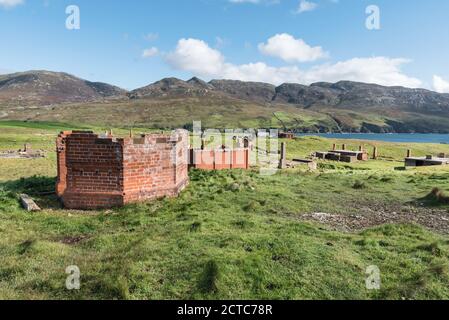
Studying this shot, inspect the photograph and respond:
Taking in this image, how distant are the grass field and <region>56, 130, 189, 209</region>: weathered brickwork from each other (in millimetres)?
517

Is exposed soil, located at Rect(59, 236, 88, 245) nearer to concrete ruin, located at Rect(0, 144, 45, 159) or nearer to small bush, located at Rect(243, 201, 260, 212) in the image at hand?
small bush, located at Rect(243, 201, 260, 212)

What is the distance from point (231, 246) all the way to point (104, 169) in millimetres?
5922

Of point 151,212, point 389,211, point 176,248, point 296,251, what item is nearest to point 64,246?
point 176,248

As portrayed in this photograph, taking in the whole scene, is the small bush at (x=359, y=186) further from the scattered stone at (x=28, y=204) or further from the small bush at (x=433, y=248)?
the scattered stone at (x=28, y=204)

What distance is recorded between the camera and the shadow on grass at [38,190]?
12.4 metres

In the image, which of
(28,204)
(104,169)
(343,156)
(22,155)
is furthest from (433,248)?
(343,156)

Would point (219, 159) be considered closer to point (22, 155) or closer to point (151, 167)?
point (151, 167)

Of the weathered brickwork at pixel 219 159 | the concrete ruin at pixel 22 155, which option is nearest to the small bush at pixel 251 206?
the weathered brickwork at pixel 219 159

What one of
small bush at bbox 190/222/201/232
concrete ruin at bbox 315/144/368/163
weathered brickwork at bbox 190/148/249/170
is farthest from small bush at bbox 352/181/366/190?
concrete ruin at bbox 315/144/368/163

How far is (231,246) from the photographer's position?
7.71m

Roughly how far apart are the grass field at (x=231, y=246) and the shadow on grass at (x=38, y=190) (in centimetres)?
7

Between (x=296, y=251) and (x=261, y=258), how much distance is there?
885 mm

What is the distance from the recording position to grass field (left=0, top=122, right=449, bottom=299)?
6.02 metres
